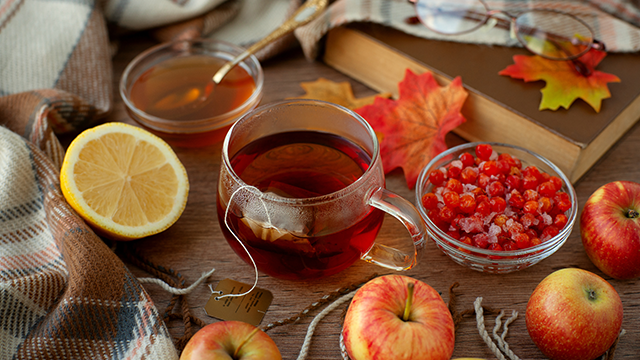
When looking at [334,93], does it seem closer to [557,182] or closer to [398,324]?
[557,182]

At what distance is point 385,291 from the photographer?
67 centimetres

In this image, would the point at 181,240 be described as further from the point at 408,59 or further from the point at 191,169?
the point at 408,59

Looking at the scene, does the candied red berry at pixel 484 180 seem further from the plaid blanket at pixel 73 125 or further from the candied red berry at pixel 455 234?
the plaid blanket at pixel 73 125

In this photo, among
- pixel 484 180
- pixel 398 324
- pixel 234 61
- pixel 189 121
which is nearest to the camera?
pixel 398 324

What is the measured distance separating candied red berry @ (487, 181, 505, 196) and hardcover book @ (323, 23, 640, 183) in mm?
167

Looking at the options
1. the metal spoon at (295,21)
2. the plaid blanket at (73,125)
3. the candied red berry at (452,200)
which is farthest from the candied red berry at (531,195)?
the metal spoon at (295,21)

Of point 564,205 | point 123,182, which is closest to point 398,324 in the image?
point 564,205

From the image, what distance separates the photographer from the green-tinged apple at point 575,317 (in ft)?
2.18

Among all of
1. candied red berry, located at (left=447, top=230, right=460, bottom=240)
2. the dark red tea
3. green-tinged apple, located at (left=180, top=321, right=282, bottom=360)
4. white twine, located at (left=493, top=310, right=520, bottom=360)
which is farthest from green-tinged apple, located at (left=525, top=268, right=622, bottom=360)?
green-tinged apple, located at (left=180, top=321, right=282, bottom=360)

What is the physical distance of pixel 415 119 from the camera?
39.6 inches

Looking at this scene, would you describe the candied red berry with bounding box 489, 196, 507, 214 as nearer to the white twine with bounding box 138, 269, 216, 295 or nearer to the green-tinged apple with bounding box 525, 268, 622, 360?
the green-tinged apple with bounding box 525, 268, 622, 360

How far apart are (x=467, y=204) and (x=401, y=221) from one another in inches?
5.7

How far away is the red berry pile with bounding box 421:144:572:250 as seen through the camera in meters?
0.78

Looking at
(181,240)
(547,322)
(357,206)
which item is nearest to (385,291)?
(357,206)
